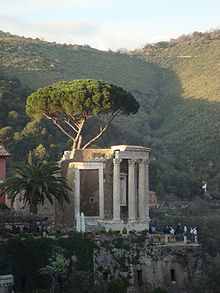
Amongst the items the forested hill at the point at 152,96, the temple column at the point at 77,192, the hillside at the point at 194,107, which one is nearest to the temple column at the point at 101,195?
the temple column at the point at 77,192

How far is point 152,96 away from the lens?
477ft

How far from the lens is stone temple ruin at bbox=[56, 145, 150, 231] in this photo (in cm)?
5430

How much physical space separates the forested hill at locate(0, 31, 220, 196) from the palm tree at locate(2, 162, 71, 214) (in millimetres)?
26713

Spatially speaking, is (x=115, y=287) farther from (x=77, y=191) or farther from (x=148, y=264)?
(x=77, y=191)

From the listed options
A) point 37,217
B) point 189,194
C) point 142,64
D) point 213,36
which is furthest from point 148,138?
point 37,217

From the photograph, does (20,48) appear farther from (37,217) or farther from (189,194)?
(37,217)

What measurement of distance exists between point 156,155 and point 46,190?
61.4 metres

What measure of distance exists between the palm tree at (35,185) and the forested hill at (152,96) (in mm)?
26713

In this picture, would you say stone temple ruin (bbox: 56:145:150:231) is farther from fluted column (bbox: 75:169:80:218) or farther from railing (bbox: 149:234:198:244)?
railing (bbox: 149:234:198:244)

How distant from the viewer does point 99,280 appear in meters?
46.7

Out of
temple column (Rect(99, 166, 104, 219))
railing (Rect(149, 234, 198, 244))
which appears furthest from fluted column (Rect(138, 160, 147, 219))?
railing (Rect(149, 234, 198, 244))

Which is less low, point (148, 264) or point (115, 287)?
point (148, 264)

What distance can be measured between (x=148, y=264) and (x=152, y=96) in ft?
321

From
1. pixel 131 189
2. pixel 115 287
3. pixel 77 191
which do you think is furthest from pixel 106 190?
pixel 115 287
